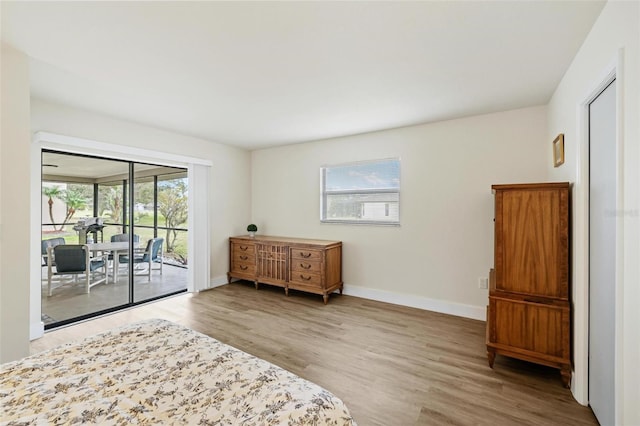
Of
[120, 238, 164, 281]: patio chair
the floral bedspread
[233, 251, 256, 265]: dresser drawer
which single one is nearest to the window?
[233, 251, 256, 265]: dresser drawer

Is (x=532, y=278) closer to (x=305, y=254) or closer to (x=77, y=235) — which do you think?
(x=305, y=254)

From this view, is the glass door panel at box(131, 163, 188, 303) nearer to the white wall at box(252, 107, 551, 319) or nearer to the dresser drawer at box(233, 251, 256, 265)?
the dresser drawer at box(233, 251, 256, 265)

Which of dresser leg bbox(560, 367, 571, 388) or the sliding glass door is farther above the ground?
the sliding glass door

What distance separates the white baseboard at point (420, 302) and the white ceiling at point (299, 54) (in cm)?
225

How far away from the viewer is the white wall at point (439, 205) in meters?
3.09

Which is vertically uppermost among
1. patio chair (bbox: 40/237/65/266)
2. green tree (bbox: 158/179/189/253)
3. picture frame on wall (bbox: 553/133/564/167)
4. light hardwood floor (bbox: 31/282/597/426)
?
picture frame on wall (bbox: 553/133/564/167)

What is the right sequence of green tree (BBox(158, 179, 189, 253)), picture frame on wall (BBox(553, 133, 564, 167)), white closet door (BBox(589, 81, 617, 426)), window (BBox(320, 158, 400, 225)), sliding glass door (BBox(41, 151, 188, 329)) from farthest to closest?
green tree (BBox(158, 179, 189, 253)) → window (BBox(320, 158, 400, 225)) → sliding glass door (BBox(41, 151, 188, 329)) → picture frame on wall (BBox(553, 133, 564, 167)) → white closet door (BBox(589, 81, 617, 426))

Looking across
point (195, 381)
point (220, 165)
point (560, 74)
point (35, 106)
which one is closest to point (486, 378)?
point (195, 381)

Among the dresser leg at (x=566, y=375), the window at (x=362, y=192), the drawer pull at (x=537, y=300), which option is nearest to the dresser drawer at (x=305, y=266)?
the window at (x=362, y=192)

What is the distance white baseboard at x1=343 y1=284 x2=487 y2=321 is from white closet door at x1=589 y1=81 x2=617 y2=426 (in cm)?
144

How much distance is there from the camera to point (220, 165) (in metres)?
4.67

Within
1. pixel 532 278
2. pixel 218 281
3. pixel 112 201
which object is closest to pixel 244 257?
pixel 218 281

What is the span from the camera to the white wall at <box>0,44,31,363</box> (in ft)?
6.36

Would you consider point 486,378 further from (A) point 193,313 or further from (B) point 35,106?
(B) point 35,106
